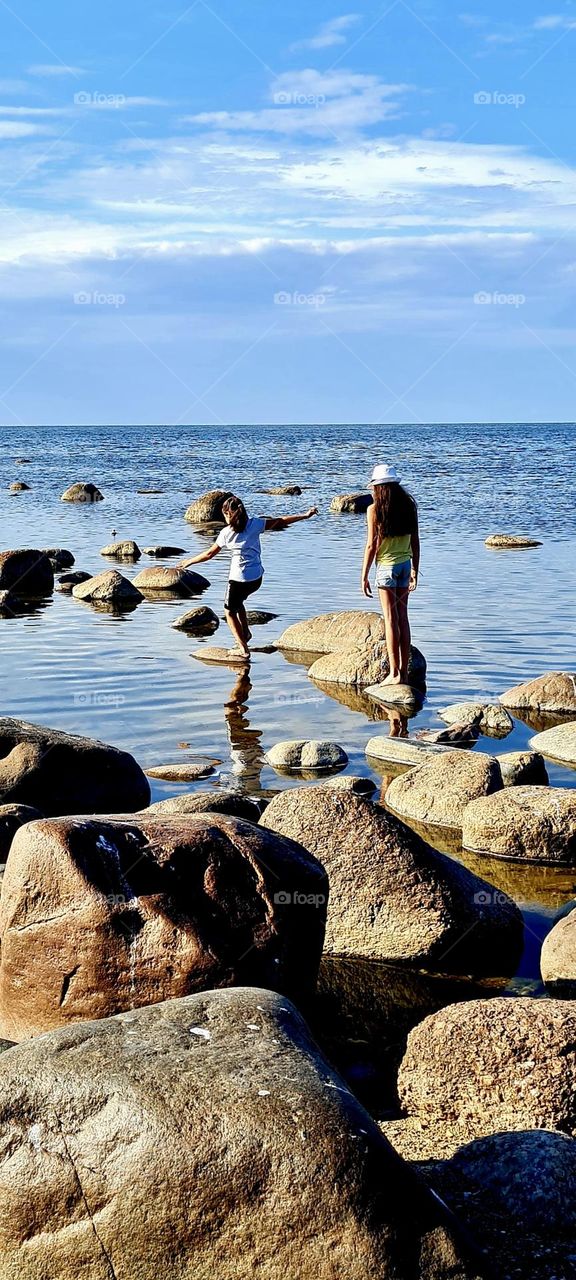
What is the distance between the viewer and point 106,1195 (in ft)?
11.7

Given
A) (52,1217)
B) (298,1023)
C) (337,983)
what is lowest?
(337,983)

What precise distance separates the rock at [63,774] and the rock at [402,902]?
2.21m

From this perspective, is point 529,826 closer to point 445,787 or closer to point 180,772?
point 445,787

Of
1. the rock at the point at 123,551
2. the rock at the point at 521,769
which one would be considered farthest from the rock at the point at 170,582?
the rock at the point at 521,769

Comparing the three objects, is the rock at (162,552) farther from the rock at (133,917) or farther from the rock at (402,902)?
the rock at (133,917)

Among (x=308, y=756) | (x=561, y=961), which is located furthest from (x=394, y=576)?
(x=561, y=961)

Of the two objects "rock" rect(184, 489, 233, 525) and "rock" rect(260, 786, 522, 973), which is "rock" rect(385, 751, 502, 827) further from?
"rock" rect(184, 489, 233, 525)

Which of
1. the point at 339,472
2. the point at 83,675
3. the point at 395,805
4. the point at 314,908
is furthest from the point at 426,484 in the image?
the point at 314,908

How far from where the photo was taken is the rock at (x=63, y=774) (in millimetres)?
8398

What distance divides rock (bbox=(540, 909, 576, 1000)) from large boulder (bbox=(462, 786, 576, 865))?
4.94 feet

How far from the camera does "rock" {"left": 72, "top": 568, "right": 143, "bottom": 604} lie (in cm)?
1920

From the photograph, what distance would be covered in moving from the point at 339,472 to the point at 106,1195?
53532mm

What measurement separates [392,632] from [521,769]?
3540 mm

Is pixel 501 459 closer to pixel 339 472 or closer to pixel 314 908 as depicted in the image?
pixel 339 472
